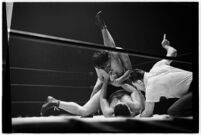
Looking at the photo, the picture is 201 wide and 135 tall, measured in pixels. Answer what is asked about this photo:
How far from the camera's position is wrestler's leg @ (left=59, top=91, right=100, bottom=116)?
2.54 meters

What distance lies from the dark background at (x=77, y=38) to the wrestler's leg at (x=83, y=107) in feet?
0.18

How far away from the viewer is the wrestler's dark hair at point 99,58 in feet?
8.47

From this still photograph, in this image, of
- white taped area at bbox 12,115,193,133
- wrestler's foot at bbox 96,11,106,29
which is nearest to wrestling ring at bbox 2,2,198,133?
white taped area at bbox 12,115,193,133

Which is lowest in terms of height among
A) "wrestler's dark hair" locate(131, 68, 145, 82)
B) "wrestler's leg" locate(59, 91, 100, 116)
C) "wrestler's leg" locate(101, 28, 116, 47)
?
"wrestler's leg" locate(59, 91, 100, 116)

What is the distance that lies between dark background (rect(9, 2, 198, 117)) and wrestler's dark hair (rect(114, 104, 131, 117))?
13.4 inches

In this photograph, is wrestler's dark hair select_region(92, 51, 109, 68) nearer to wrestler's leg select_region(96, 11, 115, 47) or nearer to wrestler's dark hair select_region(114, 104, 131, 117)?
wrestler's leg select_region(96, 11, 115, 47)

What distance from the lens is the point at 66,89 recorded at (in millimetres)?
2541

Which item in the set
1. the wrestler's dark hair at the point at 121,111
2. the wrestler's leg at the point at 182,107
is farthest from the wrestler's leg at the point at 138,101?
the wrestler's leg at the point at 182,107

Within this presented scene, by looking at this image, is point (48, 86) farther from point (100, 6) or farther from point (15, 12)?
point (100, 6)

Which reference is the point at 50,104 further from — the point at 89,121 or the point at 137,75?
the point at 137,75

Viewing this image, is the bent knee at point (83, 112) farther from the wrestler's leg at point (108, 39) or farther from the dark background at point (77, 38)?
the wrestler's leg at point (108, 39)

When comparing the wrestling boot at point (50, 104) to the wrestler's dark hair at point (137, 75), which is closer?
the wrestling boot at point (50, 104)

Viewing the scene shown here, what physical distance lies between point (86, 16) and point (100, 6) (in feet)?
0.64

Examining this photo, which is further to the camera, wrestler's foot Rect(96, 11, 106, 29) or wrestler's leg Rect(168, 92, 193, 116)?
wrestler's foot Rect(96, 11, 106, 29)
